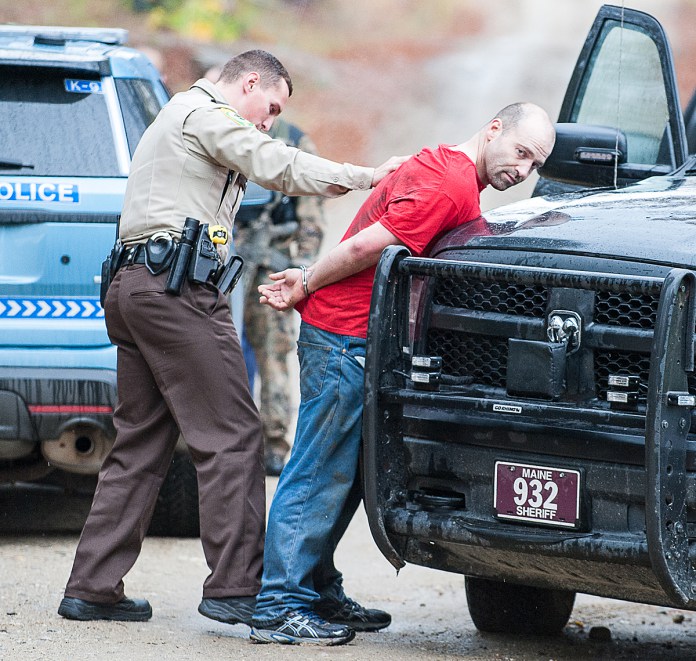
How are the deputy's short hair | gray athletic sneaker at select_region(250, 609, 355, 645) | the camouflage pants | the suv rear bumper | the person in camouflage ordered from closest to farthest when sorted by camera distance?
gray athletic sneaker at select_region(250, 609, 355, 645), the deputy's short hair, the suv rear bumper, the person in camouflage, the camouflage pants

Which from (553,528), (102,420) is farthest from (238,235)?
(553,528)

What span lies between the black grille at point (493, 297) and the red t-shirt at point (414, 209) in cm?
20

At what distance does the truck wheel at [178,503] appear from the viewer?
19.2ft

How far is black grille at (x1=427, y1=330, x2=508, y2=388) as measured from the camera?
378cm

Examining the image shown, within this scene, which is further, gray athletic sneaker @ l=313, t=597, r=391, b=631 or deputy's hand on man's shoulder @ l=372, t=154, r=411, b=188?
gray athletic sneaker @ l=313, t=597, r=391, b=631

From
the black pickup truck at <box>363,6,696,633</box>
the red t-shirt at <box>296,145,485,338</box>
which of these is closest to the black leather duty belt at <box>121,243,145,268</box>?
the red t-shirt at <box>296,145,485,338</box>

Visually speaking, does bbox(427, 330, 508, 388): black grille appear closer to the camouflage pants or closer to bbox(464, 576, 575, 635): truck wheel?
bbox(464, 576, 575, 635): truck wheel

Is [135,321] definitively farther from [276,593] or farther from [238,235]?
[238,235]

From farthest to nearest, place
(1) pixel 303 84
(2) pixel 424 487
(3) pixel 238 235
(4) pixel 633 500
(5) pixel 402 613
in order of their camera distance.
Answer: (1) pixel 303 84, (3) pixel 238 235, (5) pixel 402 613, (2) pixel 424 487, (4) pixel 633 500

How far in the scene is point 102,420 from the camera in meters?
5.25

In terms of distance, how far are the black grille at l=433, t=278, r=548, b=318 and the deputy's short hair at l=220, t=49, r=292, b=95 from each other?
98 cm

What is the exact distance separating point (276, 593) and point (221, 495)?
1.17 ft

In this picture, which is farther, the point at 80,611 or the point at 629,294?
the point at 80,611

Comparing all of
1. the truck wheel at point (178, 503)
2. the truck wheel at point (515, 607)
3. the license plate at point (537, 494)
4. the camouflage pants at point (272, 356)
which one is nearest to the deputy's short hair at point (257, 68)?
the license plate at point (537, 494)
